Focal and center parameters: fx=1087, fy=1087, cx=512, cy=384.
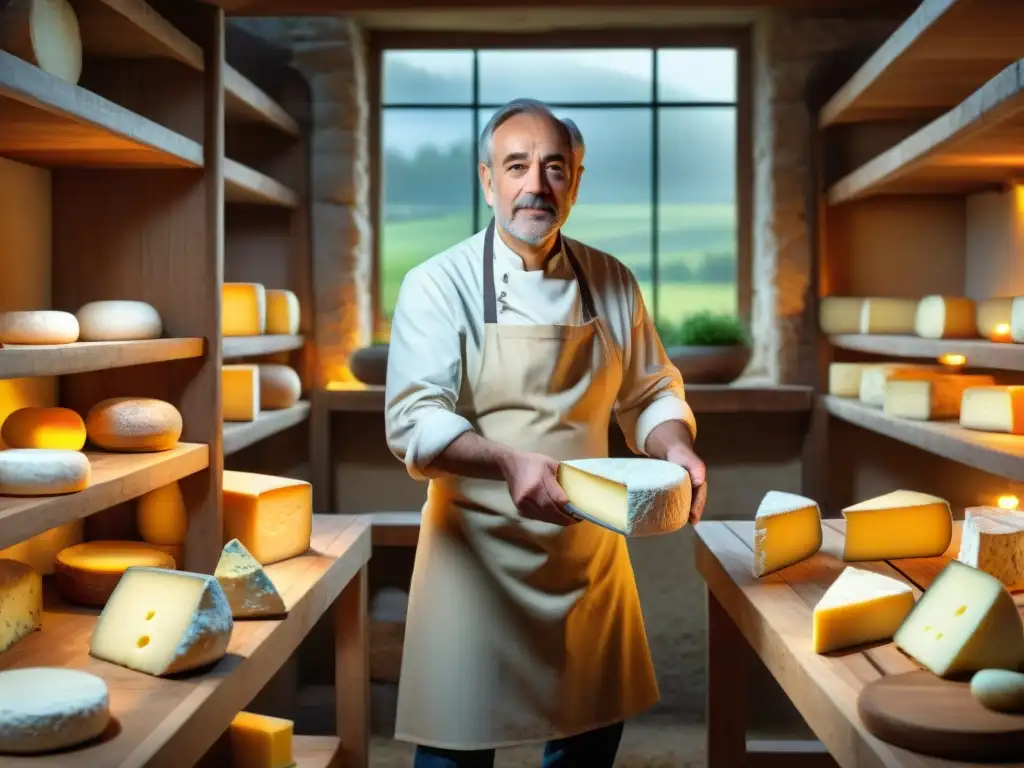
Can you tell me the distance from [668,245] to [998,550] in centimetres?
255

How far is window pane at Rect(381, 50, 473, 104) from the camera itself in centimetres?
446

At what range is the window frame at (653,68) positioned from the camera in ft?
14.4

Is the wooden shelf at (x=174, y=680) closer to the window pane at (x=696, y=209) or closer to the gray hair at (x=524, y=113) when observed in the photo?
the gray hair at (x=524, y=113)

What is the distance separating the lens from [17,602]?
199cm

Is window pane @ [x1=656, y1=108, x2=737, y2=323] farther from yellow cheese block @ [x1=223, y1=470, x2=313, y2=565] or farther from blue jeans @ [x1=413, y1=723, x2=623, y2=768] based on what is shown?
blue jeans @ [x1=413, y1=723, x2=623, y2=768]

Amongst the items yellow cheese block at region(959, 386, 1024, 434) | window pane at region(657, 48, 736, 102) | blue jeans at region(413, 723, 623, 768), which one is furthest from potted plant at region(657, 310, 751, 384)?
blue jeans at region(413, 723, 623, 768)

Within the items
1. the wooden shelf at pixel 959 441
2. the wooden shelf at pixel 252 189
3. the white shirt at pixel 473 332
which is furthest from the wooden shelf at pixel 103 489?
the wooden shelf at pixel 959 441

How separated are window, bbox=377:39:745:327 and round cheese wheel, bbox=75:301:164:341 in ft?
7.13

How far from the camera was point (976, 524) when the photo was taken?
7.07ft

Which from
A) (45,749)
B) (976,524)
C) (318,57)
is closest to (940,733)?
(976,524)

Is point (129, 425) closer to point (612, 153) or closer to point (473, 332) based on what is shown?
point (473, 332)

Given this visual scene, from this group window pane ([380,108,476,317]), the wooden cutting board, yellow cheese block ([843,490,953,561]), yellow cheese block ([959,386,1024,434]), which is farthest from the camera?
window pane ([380,108,476,317])

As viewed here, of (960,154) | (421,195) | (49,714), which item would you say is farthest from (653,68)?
(49,714)

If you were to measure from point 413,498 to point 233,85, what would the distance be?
Result: 5.77 feet
